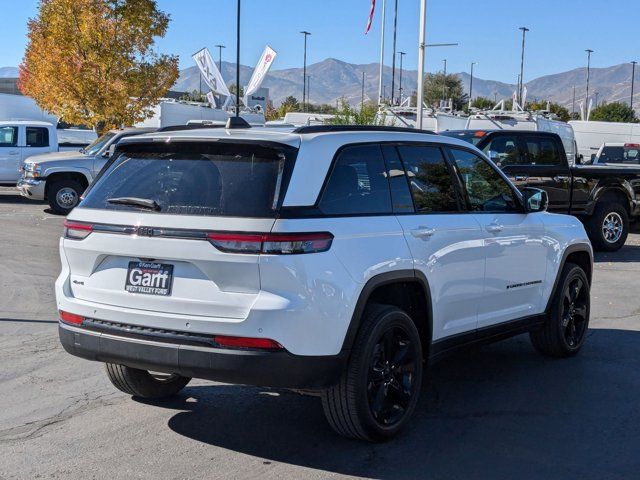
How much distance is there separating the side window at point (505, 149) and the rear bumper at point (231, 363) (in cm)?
1009

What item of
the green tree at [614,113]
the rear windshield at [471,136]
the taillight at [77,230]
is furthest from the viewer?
the green tree at [614,113]

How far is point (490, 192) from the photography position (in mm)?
6418

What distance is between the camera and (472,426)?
545cm

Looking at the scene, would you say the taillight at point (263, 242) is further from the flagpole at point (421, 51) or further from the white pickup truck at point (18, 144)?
the flagpole at point (421, 51)

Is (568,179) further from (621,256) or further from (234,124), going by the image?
(234,124)

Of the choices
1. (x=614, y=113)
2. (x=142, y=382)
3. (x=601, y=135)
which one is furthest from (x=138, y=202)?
(x=614, y=113)

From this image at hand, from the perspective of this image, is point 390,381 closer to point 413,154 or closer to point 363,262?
point 363,262

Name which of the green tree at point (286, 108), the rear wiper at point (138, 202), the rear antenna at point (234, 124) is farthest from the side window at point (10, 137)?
the green tree at point (286, 108)

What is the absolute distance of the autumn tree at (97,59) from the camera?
2767 cm

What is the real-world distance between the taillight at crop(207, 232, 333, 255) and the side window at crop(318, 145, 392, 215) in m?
0.28

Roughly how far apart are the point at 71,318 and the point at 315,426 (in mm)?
1620

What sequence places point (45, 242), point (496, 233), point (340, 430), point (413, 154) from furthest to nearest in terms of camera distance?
point (45, 242), point (496, 233), point (413, 154), point (340, 430)

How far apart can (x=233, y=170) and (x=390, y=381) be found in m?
1.56

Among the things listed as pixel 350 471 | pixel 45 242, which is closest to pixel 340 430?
pixel 350 471
